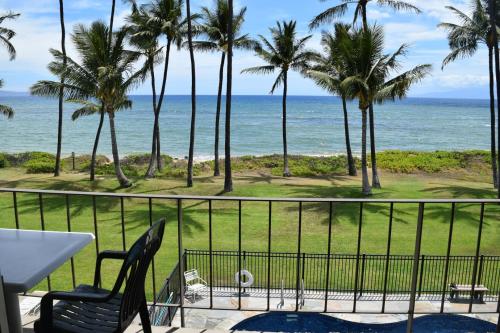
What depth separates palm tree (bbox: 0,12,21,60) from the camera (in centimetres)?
2077

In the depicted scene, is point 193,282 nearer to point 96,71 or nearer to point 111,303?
point 111,303

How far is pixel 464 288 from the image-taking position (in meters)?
9.48

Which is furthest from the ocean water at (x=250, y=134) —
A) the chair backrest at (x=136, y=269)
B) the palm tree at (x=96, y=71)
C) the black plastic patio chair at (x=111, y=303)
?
the chair backrest at (x=136, y=269)

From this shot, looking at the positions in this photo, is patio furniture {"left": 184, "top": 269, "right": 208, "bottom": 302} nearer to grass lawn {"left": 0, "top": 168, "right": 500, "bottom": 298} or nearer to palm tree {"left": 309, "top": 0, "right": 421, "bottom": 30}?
grass lawn {"left": 0, "top": 168, "right": 500, "bottom": 298}

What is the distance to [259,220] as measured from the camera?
1608cm

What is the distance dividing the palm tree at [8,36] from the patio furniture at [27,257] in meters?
22.3

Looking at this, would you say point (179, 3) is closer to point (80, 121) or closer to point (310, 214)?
point (310, 214)

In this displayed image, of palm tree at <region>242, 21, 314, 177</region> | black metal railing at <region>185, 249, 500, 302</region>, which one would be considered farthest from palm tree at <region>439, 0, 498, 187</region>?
black metal railing at <region>185, 249, 500, 302</region>

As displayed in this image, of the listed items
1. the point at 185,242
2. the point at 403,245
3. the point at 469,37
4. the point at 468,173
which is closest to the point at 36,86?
the point at 185,242

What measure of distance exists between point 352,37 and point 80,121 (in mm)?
59365

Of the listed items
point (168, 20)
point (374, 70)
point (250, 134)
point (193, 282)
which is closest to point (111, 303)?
point (193, 282)

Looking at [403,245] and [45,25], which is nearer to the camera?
[45,25]

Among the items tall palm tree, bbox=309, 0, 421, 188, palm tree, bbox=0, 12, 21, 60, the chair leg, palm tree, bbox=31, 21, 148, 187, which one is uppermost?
tall palm tree, bbox=309, 0, 421, 188

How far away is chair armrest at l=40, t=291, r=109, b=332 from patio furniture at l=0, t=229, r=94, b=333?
0.34 feet
